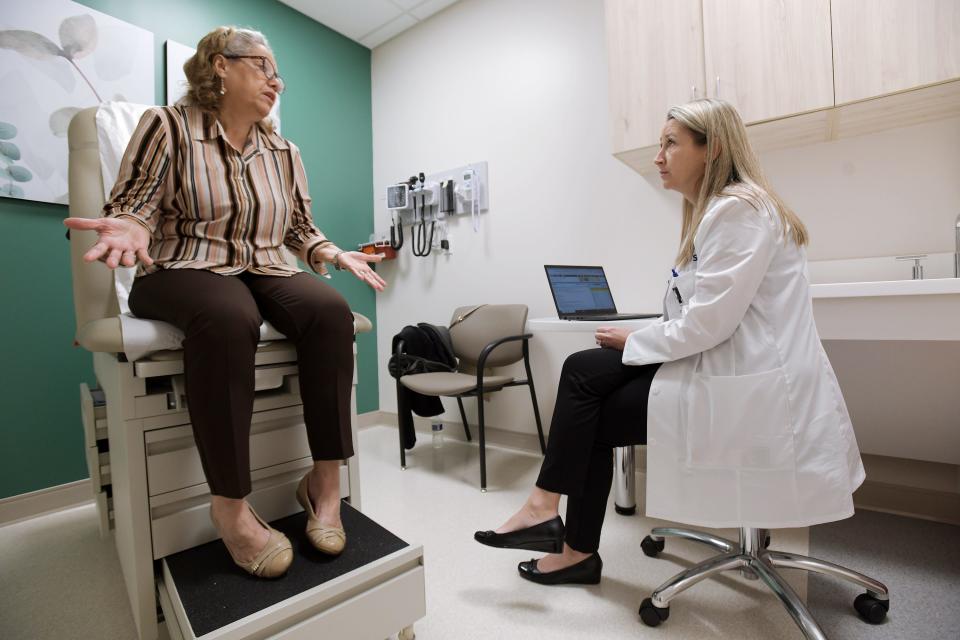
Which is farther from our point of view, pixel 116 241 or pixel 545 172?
pixel 545 172

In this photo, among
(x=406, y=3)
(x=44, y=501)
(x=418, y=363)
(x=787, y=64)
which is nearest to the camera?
(x=787, y=64)

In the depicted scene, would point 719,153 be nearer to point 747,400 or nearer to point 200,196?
point 747,400

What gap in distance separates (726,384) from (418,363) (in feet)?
5.67

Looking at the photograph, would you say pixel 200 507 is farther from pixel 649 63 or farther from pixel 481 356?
pixel 649 63

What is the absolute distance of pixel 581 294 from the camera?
2035 mm

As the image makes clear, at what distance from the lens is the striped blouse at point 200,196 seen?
1123mm

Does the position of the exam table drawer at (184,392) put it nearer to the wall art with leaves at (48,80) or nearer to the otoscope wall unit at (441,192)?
the wall art with leaves at (48,80)

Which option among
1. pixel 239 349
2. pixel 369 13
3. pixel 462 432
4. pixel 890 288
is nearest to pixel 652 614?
pixel 890 288

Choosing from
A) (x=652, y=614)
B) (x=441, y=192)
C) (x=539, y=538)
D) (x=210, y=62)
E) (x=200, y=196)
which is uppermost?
Answer: (x=441, y=192)

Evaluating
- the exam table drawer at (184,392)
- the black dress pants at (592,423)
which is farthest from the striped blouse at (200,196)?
the black dress pants at (592,423)

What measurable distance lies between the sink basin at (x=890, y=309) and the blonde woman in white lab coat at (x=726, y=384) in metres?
0.38

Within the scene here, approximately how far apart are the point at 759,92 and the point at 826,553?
Result: 1520 millimetres

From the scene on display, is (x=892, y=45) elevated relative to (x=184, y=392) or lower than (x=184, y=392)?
elevated

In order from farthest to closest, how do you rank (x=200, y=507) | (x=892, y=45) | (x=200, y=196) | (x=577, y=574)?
(x=892, y=45) → (x=577, y=574) → (x=200, y=196) → (x=200, y=507)
